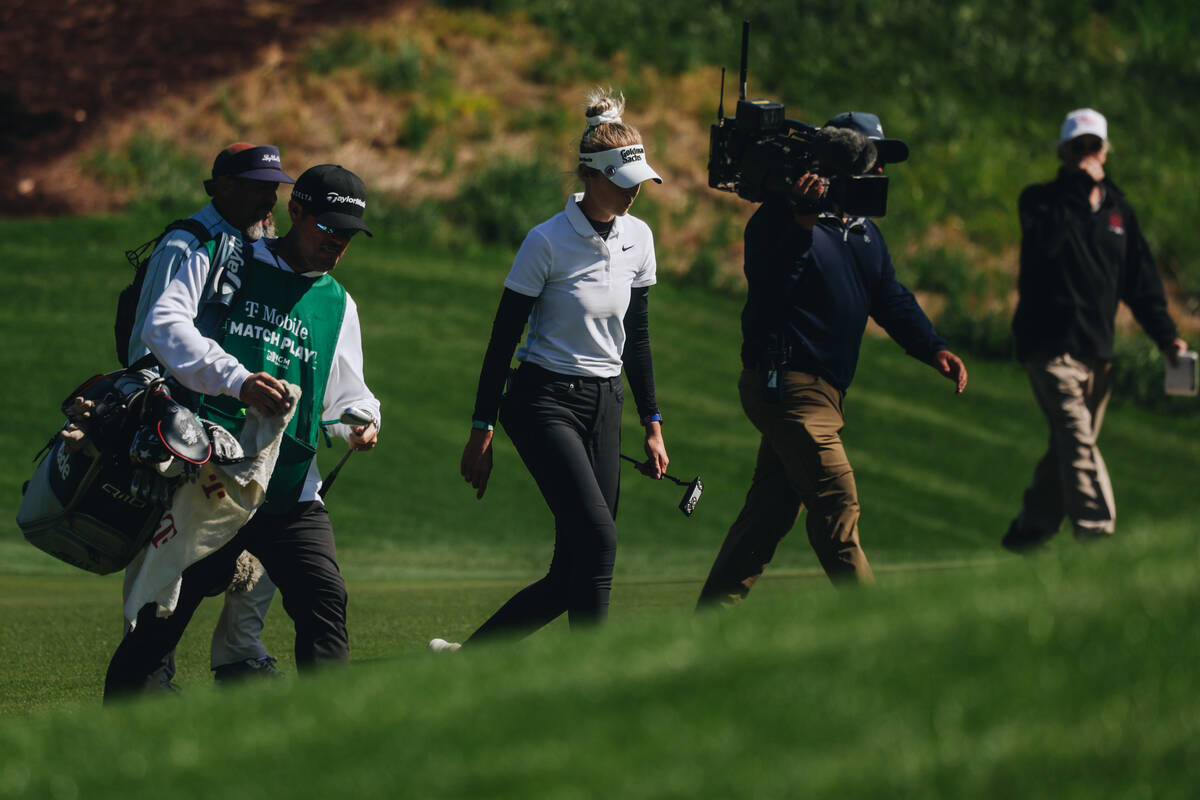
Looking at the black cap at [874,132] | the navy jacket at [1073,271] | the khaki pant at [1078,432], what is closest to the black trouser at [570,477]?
the black cap at [874,132]

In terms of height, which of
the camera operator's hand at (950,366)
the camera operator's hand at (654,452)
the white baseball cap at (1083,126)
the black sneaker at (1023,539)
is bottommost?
the black sneaker at (1023,539)

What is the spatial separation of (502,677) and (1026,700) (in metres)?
1.18

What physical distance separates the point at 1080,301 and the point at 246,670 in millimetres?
5022

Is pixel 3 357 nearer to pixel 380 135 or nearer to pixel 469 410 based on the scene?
pixel 469 410

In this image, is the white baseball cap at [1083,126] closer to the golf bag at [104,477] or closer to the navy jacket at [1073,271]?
the navy jacket at [1073,271]

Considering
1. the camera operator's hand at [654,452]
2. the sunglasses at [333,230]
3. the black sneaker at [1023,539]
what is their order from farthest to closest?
the black sneaker at [1023,539], the camera operator's hand at [654,452], the sunglasses at [333,230]

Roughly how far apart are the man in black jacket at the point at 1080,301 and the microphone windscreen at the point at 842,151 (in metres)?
2.97

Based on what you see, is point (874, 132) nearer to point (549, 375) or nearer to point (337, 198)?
point (549, 375)

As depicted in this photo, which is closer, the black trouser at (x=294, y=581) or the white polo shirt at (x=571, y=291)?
the black trouser at (x=294, y=581)

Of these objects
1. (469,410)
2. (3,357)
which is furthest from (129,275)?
(469,410)

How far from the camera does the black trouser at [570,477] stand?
5.86 metres

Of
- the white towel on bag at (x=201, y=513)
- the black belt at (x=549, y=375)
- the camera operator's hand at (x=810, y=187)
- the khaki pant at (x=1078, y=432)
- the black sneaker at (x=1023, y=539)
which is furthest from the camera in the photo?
the black sneaker at (x=1023, y=539)

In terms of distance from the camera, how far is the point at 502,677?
375 centimetres

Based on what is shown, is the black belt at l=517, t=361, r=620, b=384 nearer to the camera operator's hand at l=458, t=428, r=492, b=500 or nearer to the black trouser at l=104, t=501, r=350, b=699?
the camera operator's hand at l=458, t=428, r=492, b=500
